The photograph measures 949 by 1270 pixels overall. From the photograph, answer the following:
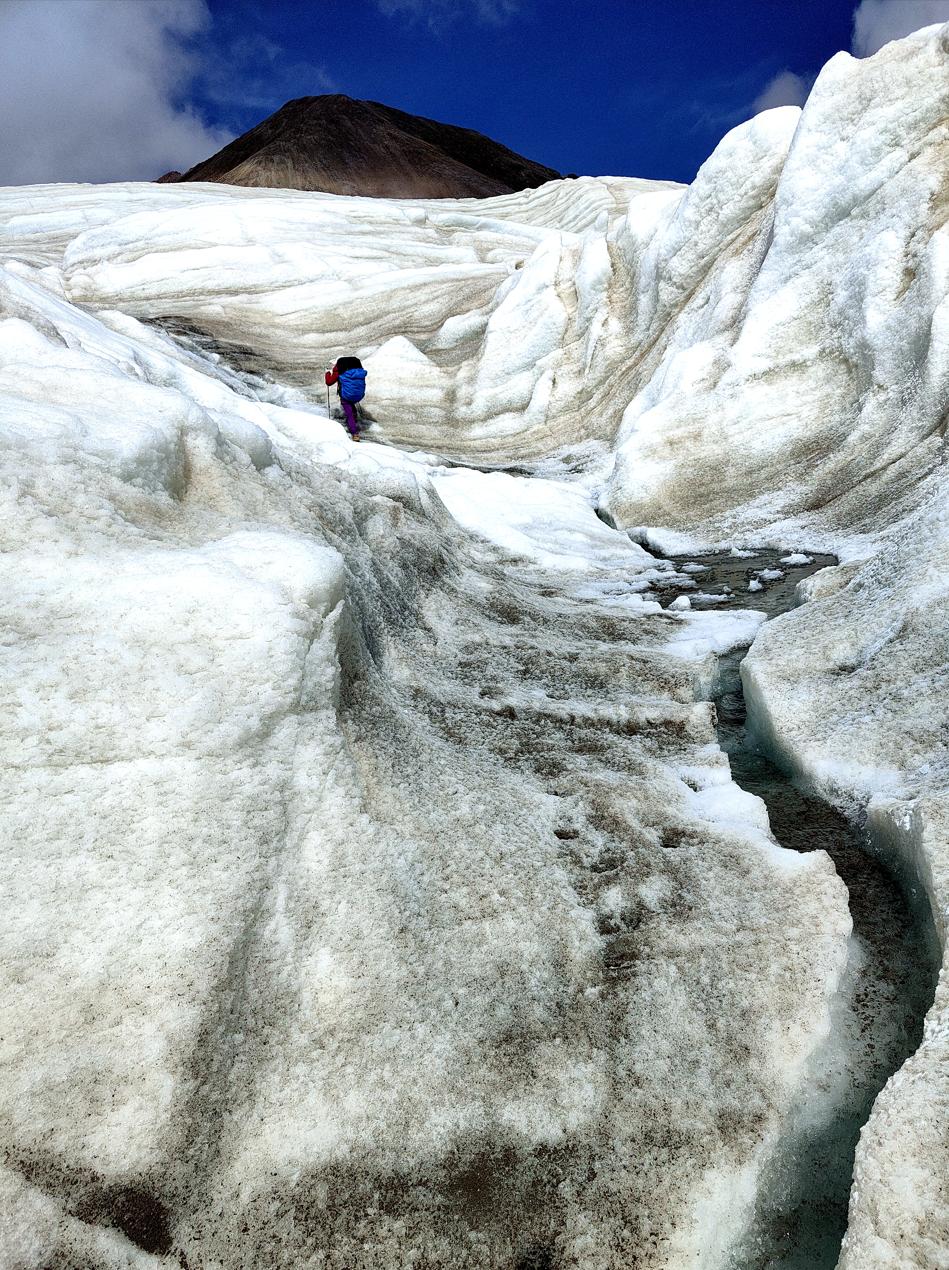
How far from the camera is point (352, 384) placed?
14.3m

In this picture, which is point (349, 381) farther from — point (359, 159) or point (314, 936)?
point (359, 159)

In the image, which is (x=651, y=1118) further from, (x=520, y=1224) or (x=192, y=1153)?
(x=192, y=1153)

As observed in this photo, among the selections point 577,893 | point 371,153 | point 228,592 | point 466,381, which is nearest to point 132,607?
point 228,592

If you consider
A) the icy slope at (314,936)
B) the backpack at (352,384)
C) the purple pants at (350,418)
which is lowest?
the icy slope at (314,936)

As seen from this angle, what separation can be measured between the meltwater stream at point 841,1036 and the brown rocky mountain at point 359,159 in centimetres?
6947

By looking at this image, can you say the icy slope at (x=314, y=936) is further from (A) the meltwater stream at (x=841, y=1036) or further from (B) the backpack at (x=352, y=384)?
(B) the backpack at (x=352, y=384)

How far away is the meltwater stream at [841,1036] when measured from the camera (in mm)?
2180

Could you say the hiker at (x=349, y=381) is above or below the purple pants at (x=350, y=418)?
above

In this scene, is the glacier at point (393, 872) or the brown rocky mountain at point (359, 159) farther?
the brown rocky mountain at point (359, 159)

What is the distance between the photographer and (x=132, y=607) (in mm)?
2984

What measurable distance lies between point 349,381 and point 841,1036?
13.6 metres

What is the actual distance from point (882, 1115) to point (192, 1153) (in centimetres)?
188

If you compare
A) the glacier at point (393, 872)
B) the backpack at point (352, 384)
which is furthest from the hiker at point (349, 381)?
the glacier at point (393, 872)

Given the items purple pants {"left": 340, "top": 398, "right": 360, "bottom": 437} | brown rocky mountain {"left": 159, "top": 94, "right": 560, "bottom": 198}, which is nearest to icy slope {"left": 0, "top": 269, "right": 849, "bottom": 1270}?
purple pants {"left": 340, "top": 398, "right": 360, "bottom": 437}
